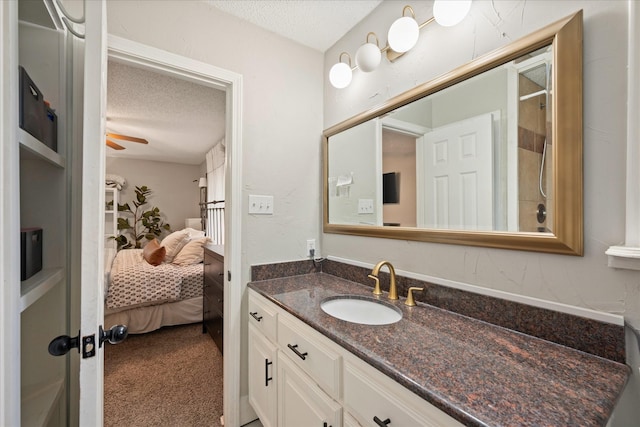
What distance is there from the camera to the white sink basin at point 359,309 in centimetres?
123

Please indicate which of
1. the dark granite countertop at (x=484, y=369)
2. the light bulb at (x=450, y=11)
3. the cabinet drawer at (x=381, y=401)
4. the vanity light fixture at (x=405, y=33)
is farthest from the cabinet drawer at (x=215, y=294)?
the light bulb at (x=450, y=11)

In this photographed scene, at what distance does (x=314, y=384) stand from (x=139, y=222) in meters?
5.64

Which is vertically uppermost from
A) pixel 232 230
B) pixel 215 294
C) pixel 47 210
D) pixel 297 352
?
pixel 47 210

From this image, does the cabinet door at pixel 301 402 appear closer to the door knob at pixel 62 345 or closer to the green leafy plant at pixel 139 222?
the door knob at pixel 62 345

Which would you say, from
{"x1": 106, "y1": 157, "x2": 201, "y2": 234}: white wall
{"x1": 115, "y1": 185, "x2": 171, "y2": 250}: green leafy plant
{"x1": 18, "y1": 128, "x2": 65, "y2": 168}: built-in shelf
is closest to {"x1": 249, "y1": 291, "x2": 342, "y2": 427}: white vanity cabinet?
{"x1": 18, "y1": 128, "x2": 65, "y2": 168}: built-in shelf

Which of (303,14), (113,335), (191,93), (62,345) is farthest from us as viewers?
(191,93)

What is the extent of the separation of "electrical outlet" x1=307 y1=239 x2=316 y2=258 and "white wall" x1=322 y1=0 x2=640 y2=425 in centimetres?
69

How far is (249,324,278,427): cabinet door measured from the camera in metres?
1.29

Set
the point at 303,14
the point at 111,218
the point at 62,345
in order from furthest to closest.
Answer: the point at 111,218 → the point at 303,14 → the point at 62,345

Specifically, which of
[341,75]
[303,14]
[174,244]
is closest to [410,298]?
[341,75]

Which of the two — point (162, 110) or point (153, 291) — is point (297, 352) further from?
point (162, 110)

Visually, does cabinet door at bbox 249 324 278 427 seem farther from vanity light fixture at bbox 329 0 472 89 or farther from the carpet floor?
vanity light fixture at bbox 329 0 472 89

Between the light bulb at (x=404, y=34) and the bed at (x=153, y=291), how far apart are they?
2798 millimetres

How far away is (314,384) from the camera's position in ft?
3.28
